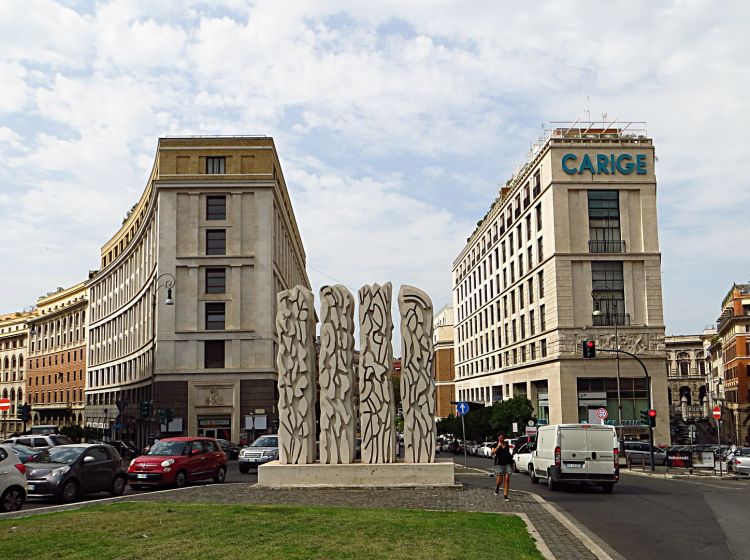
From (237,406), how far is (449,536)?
→ 149ft

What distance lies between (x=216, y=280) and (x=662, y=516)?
1764 inches

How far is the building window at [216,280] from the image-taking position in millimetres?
56938

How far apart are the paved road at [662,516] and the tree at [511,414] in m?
30.3

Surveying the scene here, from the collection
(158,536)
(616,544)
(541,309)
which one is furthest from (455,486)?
(541,309)

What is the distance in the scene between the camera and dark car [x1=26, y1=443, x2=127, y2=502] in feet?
58.6

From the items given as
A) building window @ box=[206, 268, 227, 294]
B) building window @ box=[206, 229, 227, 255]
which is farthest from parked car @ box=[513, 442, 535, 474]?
building window @ box=[206, 229, 227, 255]

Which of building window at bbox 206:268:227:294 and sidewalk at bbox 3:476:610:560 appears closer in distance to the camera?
sidewalk at bbox 3:476:610:560

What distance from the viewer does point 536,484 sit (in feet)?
80.6

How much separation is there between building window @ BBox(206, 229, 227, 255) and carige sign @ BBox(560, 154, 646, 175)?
24730 mm

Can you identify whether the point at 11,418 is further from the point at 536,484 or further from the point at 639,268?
the point at 536,484

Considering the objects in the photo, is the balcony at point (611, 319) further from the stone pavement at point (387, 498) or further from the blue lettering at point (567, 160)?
the stone pavement at point (387, 498)

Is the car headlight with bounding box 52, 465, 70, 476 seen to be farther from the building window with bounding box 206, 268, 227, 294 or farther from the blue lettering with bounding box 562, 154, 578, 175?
the blue lettering with bounding box 562, 154, 578, 175

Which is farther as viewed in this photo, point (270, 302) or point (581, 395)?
point (270, 302)

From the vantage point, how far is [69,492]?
59.7 feet
